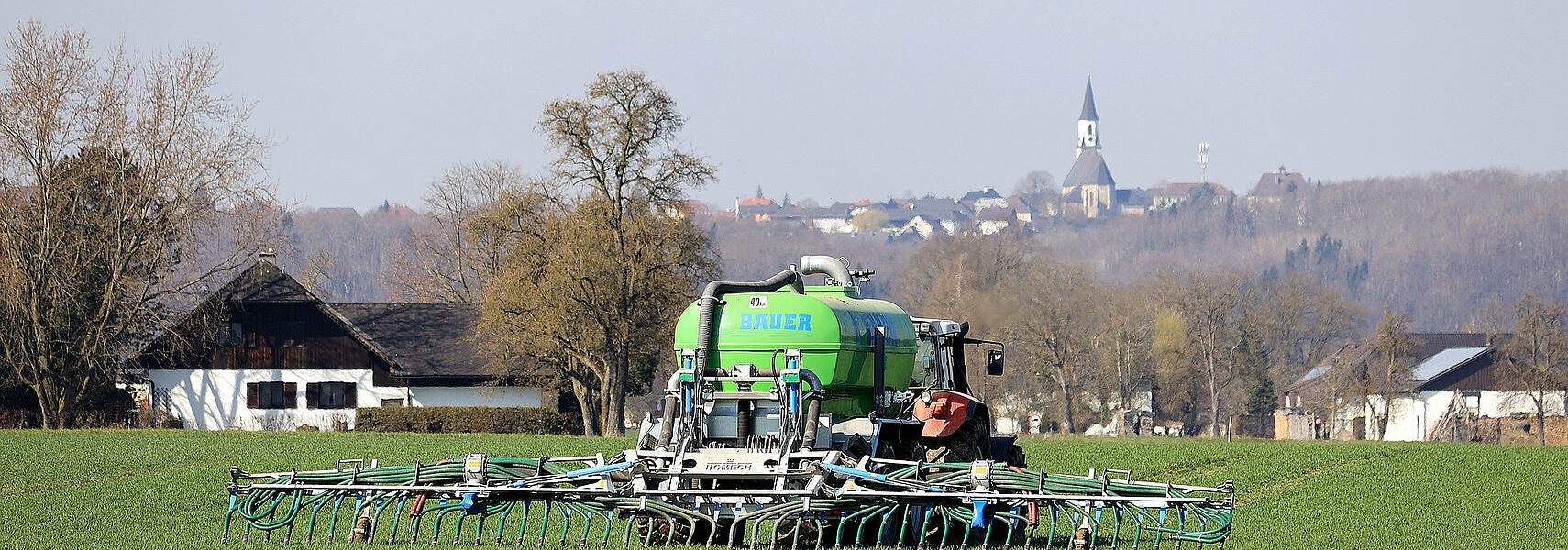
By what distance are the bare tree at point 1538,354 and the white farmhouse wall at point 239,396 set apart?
43801mm

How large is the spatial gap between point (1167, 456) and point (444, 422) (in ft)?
79.7

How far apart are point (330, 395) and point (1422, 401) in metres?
50.4

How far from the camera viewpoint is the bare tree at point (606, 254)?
5425 cm

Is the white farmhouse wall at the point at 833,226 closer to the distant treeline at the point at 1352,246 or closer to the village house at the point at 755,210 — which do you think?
the village house at the point at 755,210

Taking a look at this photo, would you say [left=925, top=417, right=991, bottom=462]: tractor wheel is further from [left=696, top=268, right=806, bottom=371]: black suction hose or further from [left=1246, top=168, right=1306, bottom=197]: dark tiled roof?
[left=1246, top=168, right=1306, bottom=197]: dark tiled roof

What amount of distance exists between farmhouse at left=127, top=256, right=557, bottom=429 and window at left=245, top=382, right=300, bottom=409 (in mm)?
32

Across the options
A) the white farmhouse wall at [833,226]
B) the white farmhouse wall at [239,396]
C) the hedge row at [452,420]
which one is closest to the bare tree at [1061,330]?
the hedge row at [452,420]

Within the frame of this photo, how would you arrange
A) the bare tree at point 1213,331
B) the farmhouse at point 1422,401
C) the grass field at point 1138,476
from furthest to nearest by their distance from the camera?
the bare tree at point 1213,331 < the farmhouse at point 1422,401 < the grass field at point 1138,476

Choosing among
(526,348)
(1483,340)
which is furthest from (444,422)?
(1483,340)

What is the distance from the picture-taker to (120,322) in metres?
56.3

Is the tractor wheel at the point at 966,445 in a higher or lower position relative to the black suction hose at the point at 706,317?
lower

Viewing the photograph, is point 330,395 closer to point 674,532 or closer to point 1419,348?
point 674,532

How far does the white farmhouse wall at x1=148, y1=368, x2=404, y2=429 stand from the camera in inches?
2463

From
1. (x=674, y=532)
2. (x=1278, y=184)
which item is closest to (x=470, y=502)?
(x=674, y=532)
